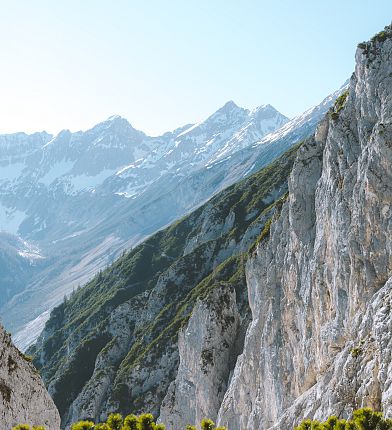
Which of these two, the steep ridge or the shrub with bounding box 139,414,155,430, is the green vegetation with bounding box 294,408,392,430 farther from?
the steep ridge

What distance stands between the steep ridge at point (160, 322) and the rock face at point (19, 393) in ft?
128

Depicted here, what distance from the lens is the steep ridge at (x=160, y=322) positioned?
298ft

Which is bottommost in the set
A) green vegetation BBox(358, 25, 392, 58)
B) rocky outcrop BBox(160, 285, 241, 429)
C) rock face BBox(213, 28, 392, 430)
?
rocky outcrop BBox(160, 285, 241, 429)

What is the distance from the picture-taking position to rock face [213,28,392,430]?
37438mm

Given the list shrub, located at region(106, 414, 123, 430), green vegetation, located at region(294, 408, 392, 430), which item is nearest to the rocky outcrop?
shrub, located at region(106, 414, 123, 430)

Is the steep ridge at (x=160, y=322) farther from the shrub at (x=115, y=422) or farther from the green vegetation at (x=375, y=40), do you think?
the shrub at (x=115, y=422)

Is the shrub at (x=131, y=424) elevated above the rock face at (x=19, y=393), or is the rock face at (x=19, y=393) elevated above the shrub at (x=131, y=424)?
the rock face at (x=19, y=393)

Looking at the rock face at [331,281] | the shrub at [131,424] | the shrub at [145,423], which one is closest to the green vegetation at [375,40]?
the rock face at [331,281]

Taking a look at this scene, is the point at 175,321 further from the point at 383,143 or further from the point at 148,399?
the point at 383,143

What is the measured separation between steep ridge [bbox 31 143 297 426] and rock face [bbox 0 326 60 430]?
128 ft

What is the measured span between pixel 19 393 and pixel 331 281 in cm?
2776

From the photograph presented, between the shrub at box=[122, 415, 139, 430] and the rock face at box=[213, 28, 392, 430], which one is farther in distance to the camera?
the rock face at box=[213, 28, 392, 430]

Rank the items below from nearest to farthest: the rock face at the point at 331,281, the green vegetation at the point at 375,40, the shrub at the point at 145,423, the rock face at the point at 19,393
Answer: the shrub at the point at 145,423
the rock face at the point at 19,393
the rock face at the point at 331,281
the green vegetation at the point at 375,40

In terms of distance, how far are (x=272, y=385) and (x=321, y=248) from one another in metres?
17.8
